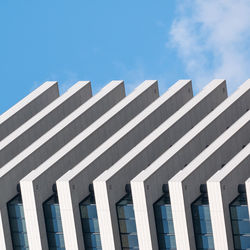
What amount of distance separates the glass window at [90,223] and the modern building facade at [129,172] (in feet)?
0.26

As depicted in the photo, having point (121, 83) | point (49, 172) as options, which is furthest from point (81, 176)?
point (121, 83)

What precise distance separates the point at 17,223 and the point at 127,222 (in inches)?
395

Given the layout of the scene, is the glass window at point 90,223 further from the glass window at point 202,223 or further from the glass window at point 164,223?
the glass window at point 202,223

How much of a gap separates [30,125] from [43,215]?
42.7ft

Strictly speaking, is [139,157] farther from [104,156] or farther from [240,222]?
[240,222]

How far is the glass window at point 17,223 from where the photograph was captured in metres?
109

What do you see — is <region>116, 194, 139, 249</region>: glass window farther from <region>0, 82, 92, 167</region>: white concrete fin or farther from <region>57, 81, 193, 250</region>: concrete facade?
<region>0, 82, 92, 167</region>: white concrete fin

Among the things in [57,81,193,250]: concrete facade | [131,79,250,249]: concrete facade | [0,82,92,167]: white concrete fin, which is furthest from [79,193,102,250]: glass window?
[0,82,92,167]: white concrete fin

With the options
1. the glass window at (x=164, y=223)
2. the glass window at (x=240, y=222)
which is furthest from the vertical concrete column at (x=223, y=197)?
the glass window at (x=164, y=223)

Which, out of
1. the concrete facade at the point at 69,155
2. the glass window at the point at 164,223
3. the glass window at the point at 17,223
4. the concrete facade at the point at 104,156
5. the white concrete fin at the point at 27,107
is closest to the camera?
the glass window at the point at 164,223

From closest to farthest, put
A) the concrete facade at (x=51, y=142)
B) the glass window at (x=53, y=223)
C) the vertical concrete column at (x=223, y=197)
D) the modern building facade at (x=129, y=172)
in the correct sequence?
the vertical concrete column at (x=223, y=197)
the modern building facade at (x=129, y=172)
the glass window at (x=53, y=223)
the concrete facade at (x=51, y=142)

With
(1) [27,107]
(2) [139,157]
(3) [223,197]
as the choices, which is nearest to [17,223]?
(2) [139,157]

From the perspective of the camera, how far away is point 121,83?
411 feet

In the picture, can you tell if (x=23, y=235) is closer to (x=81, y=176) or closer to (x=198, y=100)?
(x=81, y=176)
